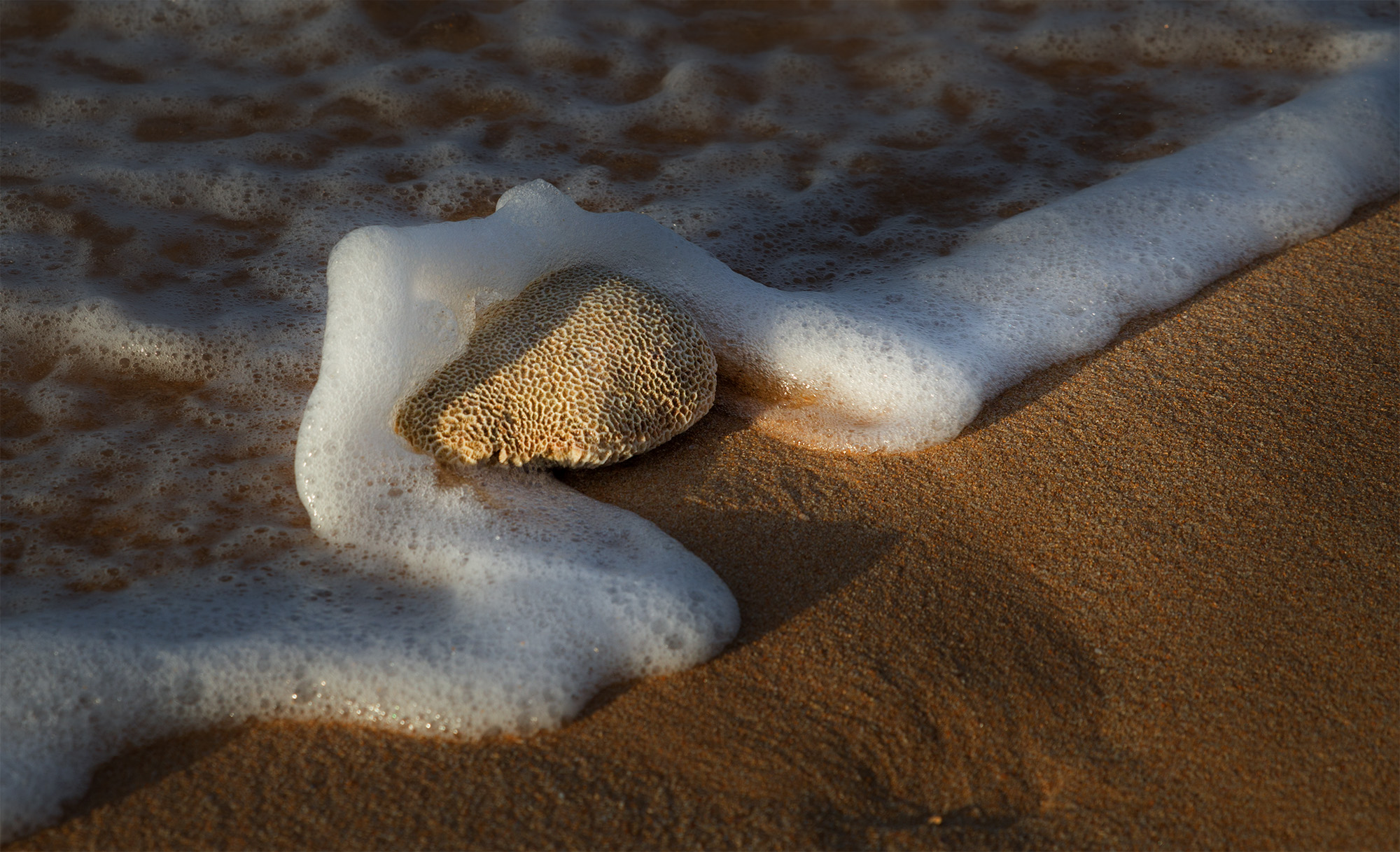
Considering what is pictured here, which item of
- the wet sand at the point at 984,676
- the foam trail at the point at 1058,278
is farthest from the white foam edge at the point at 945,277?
the wet sand at the point at 984,676

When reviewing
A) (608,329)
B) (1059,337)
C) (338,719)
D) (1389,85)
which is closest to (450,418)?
(608,329)

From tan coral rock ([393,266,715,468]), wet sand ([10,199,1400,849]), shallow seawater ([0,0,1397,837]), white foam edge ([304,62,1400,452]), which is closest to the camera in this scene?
wet sand ([10,199,1400,849])

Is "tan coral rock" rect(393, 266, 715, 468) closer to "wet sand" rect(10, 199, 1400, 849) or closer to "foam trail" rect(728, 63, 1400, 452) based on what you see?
"wet sand" rect(10, 199, 1400, 849)

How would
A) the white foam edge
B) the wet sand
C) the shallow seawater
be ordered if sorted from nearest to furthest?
1. the wet sand
2. the shallow seawater
3. the white foam edge

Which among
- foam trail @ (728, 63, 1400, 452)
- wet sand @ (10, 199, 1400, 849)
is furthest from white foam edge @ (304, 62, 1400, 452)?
wet sand @ (10, 199, 1400, 849)

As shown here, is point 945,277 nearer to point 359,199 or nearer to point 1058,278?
point 1058,278

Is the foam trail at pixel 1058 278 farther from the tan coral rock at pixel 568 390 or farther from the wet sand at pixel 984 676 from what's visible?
the tan coral rock at pixel 568 390
